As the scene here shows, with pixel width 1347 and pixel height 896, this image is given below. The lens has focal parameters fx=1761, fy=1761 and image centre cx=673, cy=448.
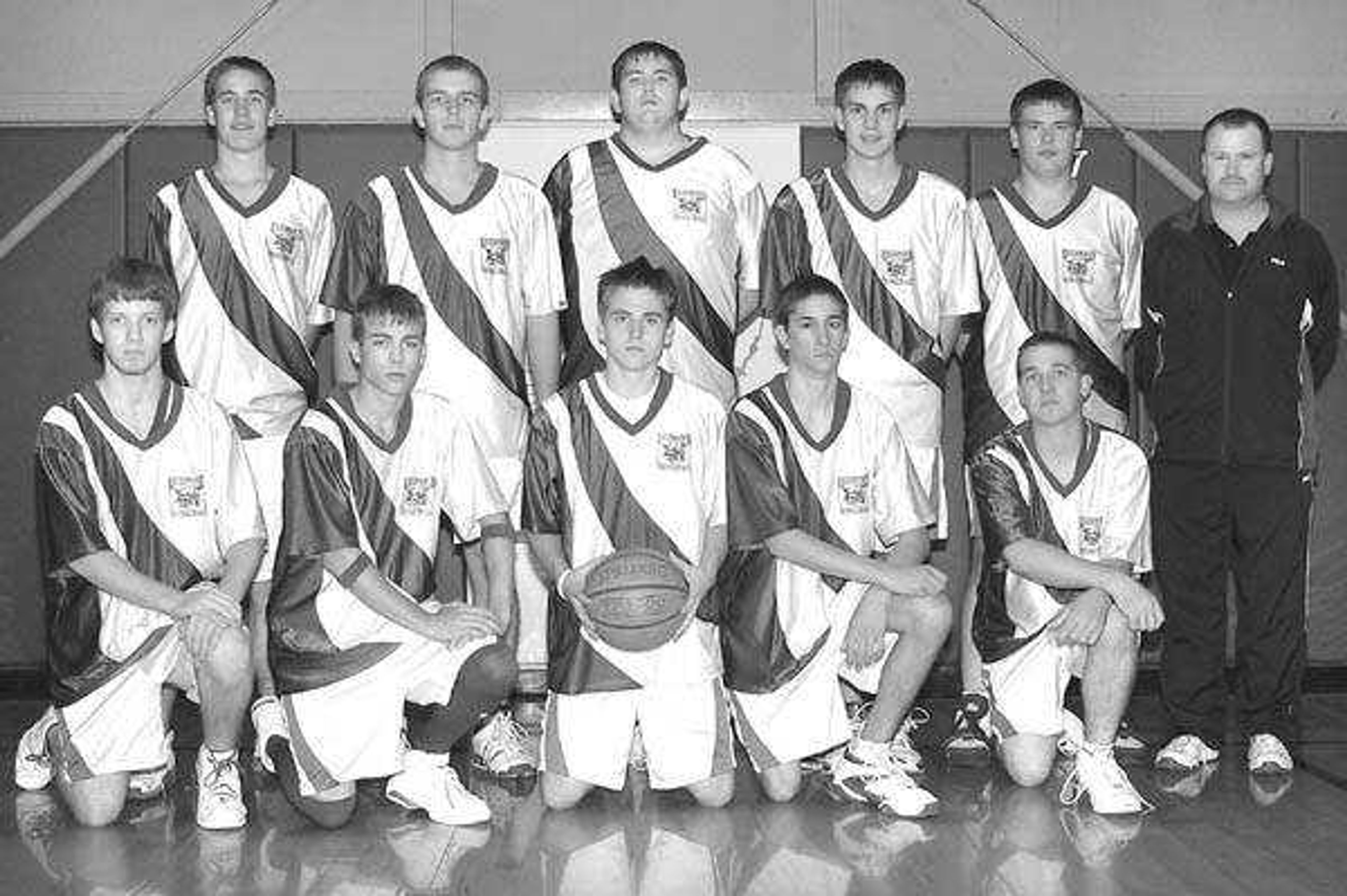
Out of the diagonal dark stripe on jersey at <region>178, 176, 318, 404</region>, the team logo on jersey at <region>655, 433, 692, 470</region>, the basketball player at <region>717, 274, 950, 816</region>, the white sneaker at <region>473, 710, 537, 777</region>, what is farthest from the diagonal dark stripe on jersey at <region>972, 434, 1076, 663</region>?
the diagonal dark stripe on jersey at <region>178, 176, 318, 404</region>

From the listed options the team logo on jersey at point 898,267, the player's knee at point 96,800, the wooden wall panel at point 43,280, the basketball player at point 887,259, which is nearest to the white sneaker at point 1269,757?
the basketball player at point 887,259

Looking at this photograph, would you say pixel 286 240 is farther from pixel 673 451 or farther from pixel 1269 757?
pixel 1269 757

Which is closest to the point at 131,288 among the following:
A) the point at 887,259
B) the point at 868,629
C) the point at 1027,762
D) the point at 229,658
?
the point at 229,658

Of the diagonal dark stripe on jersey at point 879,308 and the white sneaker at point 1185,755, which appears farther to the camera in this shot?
the diagonal dark stripe on jersey at point 879,308

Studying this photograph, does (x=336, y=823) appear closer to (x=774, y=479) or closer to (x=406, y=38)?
(x=774, y=479)

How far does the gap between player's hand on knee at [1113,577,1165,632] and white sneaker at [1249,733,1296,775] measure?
57 centimetres

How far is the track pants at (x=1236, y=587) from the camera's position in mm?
4984

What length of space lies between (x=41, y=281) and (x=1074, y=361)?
367cm

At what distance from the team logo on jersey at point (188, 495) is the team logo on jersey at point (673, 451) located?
1156 millimetres

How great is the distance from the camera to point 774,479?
4570 millimetres

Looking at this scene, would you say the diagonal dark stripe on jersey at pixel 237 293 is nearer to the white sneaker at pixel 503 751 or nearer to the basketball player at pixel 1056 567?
the white sneaker at pixel 503 751

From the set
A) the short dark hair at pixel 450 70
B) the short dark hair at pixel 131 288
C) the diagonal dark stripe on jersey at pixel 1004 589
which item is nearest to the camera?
the short dark hair at pixel 131 288

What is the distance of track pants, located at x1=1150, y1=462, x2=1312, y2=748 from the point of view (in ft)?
16.4

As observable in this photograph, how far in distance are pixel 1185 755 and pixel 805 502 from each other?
129 cm
